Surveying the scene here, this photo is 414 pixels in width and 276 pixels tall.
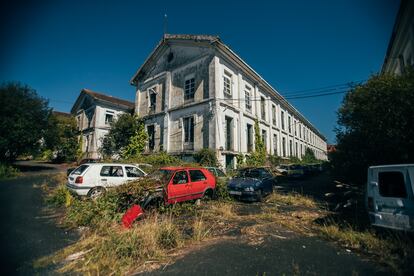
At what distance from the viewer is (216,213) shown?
6824mm

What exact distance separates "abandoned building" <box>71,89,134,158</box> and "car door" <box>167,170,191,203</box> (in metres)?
21.7

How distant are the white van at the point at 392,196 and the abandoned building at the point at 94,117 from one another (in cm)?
2652

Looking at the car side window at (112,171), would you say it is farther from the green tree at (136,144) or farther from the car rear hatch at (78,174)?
the green tree at (136,144)

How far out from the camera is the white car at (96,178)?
7.23 meters

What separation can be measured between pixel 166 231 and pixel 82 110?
3322 centimetres

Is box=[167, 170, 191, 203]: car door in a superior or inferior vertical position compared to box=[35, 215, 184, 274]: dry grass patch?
superior

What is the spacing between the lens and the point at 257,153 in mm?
18750

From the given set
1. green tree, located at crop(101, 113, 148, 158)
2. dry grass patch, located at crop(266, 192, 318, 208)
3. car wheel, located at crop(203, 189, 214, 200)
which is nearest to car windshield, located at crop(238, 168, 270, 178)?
dry grass patch, located at crop(266, 192, 318, 208)

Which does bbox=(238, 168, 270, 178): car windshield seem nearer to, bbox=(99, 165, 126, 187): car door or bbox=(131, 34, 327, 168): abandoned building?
bbox=(131, 34, 327, 168): abandoned building

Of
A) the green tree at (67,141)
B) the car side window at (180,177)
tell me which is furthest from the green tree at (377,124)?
the green tree at (67,141)

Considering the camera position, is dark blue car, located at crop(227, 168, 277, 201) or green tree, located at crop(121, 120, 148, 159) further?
green tree, located at crop(121, 120, 148, 159)

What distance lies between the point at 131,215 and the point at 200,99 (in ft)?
41.3

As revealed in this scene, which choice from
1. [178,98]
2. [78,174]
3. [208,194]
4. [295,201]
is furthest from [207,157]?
[78,174]

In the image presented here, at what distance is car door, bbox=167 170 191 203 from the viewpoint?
674cm
